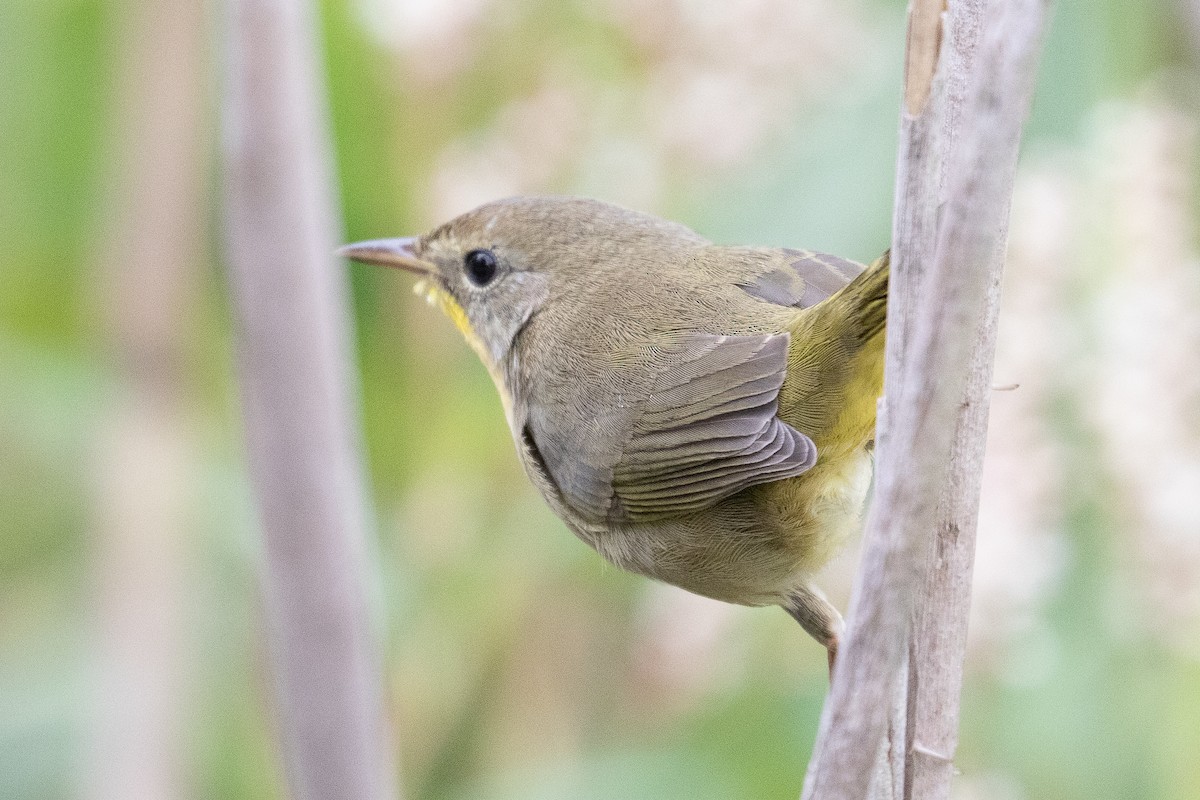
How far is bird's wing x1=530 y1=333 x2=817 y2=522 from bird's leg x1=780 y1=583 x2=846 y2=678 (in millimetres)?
260

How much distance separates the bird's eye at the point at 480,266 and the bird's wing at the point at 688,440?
39cm

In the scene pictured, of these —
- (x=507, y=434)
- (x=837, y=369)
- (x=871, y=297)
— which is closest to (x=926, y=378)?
(x=871, y=297)

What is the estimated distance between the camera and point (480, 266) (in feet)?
7.99

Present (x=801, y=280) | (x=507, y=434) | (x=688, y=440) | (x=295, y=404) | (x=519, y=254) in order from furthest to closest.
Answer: (x=507, y=434) < (x=519, y=254) < (x=801, y=280) < (x=688, y=440) < (x=295, y=404)

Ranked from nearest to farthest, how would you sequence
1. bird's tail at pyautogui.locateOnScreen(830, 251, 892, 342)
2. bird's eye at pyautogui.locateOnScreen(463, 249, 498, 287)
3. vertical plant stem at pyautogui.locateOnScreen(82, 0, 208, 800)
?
1. bird's tail at pyautogui.locateOnScreen(830, 251, 892, 342)
2. vertical plant stem at pyautogui.locateOnScreen(82, 0, 208, 800)
3. bird's eye at pyautogui.locateOnScreen(463, 249, 498, 287)

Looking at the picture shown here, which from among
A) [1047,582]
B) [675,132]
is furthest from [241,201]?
[1047,582]

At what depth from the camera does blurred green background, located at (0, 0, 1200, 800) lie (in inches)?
88.3

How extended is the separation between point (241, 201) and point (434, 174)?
57.4 inches

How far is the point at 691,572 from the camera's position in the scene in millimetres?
2010

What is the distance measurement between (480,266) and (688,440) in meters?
0.70

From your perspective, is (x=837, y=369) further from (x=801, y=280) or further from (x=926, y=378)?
(x=926, y=378)

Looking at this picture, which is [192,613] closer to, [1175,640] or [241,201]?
[241,201]

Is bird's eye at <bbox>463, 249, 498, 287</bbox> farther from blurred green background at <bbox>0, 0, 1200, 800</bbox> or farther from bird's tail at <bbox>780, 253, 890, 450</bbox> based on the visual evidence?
bird's tail at <bbox>780, 253, 890, 450</bbox>

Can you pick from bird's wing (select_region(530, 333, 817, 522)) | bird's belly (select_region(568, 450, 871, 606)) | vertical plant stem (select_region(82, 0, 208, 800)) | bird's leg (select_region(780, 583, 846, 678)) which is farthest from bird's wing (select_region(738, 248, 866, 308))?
vertical plant stem (select_region(82, 0, 208, 800))
